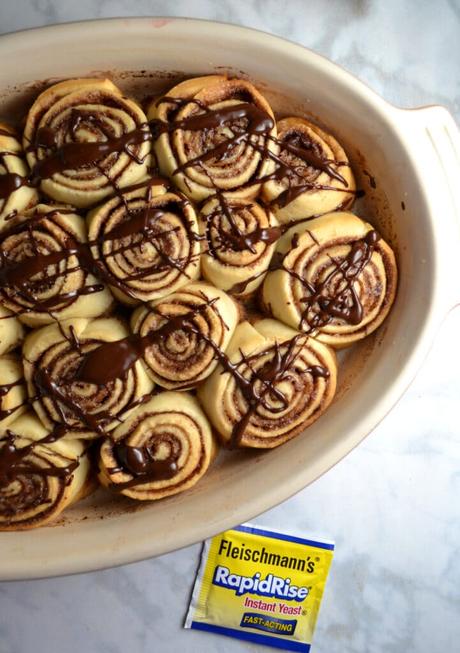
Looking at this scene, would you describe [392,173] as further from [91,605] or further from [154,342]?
[91,605]

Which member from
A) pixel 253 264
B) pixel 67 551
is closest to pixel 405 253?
pixel 253 264

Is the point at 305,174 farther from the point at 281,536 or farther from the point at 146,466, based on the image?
the point at 281,536

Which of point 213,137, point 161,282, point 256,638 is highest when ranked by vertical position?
point 213,137

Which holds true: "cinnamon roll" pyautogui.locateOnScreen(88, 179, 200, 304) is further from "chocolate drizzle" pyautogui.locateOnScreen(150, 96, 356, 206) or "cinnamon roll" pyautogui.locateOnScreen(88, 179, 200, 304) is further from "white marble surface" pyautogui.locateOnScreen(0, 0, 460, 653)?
"white marble surface" pyautogui.locateOnScreen(0, 0, 460, 653)

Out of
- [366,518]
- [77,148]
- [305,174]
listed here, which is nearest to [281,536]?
[366,518]

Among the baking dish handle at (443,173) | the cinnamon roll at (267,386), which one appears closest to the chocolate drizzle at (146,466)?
the cinnamon roll at (267,386)

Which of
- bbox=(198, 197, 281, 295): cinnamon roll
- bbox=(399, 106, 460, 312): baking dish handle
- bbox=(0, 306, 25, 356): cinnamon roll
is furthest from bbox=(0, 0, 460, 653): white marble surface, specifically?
bbox=(0, 306, 25, 356): cinnamon roll

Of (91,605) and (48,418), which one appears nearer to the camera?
(48,418)
